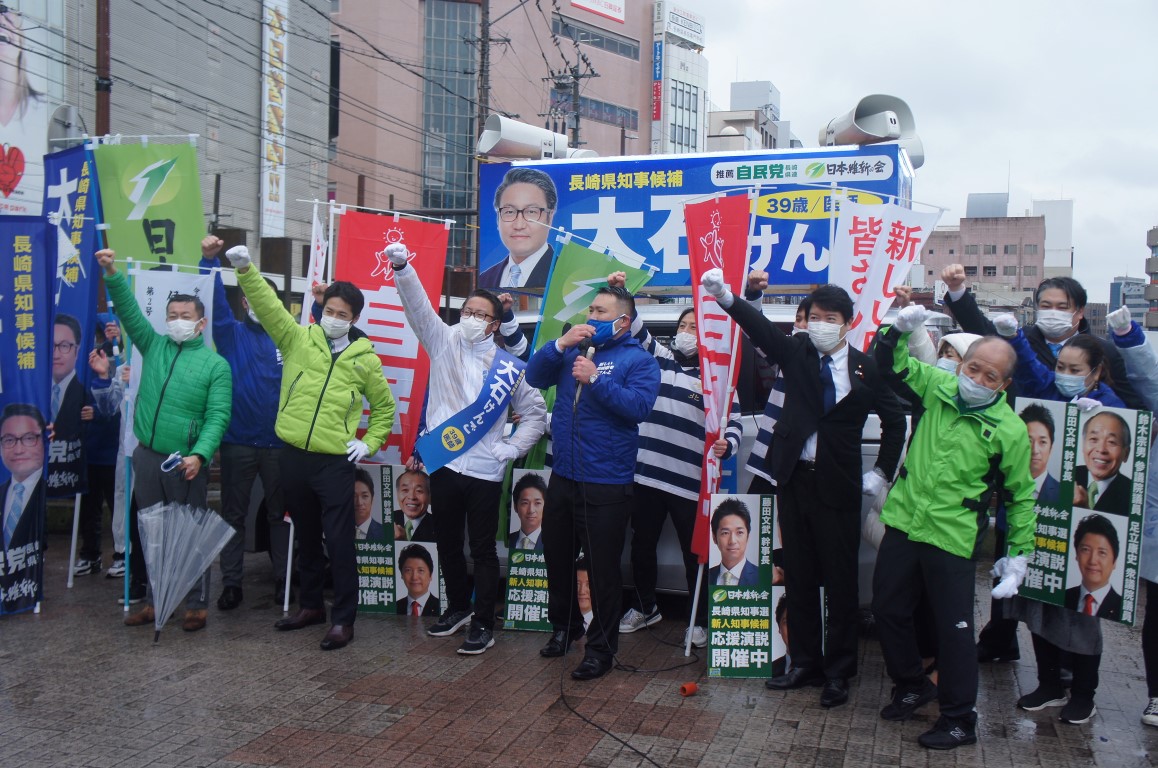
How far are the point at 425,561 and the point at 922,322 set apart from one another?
3.32 meters

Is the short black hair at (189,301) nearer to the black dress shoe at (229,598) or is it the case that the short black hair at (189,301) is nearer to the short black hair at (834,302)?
the black dress shoe at (229,598)

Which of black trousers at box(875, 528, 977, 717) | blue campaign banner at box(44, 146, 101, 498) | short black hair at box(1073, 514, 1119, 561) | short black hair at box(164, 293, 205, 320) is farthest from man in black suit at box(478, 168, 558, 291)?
short black hair at box(1073, 514, 1119, 561)

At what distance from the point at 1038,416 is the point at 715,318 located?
1.69m

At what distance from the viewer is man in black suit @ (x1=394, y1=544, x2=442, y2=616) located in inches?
240

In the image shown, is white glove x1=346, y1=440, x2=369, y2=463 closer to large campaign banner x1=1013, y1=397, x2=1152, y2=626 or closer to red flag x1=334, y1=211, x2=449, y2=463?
red flag x1=334, y1=211, x2=449, y2=463

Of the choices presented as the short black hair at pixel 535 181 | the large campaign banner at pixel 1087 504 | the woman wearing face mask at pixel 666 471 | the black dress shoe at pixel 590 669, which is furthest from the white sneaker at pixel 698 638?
the short black hair at pixel 535 181

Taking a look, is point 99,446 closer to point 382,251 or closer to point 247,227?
point 382,251

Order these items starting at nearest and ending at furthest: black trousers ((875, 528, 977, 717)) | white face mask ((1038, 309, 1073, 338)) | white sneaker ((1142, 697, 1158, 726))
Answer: black trousers ((875, 528, 977, 717)) < white sneaker ((1142, 697, 1158, 726)) < white face mask ((1038, 309, 1073, 338))

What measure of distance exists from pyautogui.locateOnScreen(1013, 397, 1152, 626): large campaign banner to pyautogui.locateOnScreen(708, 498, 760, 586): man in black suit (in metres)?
1.34

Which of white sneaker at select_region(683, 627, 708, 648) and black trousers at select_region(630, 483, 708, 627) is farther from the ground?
black trousers at select_region(630, 483, 708, 627)

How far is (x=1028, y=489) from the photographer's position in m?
4.18

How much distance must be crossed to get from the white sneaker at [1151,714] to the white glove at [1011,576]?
1.07 meters

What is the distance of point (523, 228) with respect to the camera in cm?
775

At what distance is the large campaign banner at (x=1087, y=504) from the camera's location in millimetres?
4359
